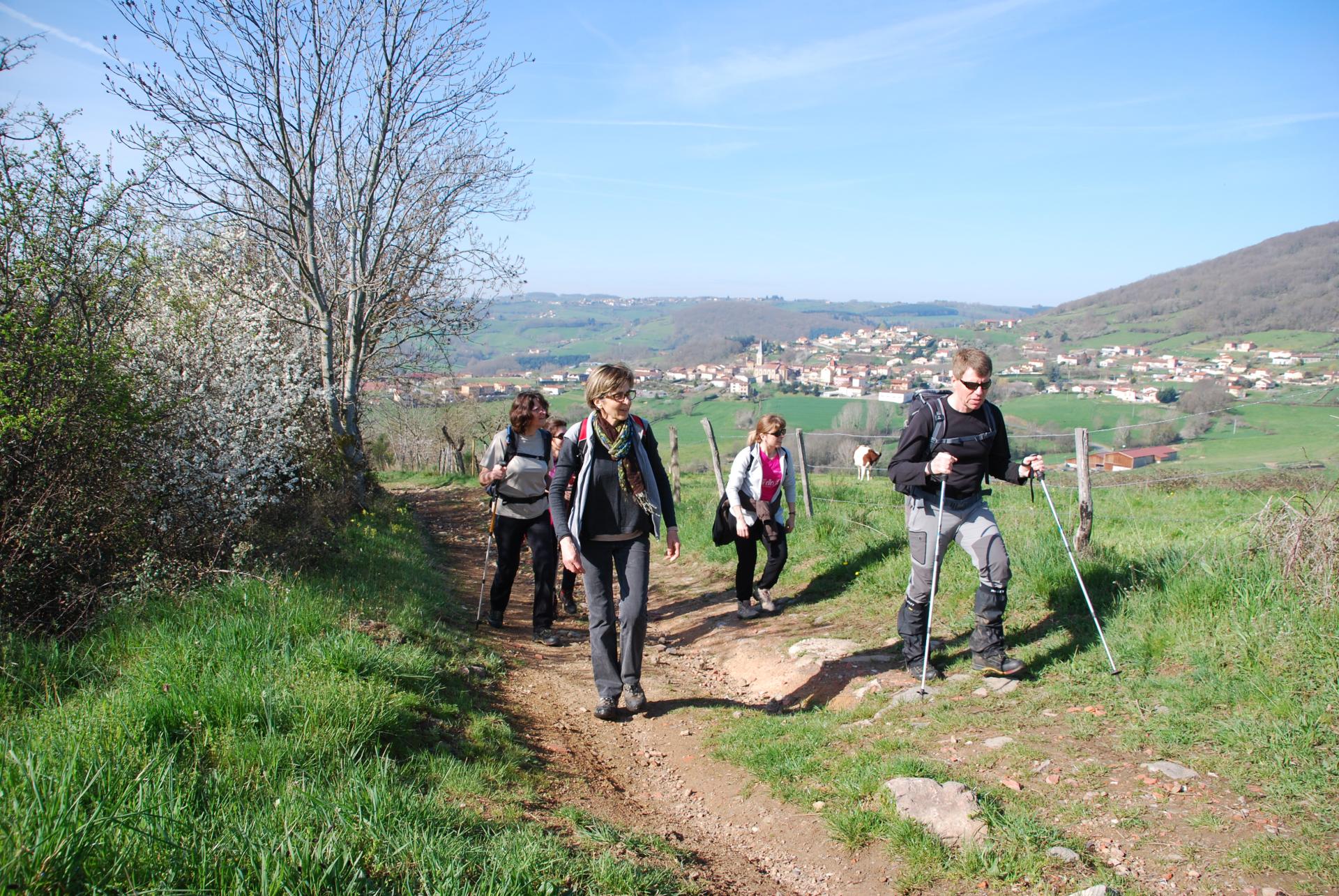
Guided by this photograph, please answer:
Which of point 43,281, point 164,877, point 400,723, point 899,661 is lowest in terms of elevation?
point 899,661

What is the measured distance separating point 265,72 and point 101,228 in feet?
17.4

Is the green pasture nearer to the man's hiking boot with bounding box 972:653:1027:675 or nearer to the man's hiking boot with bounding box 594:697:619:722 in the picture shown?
the man's hiking boot with bounding box 972:653:1027:675

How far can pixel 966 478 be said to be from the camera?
194 inches

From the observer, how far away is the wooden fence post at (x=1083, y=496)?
647cm

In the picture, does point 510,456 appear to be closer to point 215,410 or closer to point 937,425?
point 215,410

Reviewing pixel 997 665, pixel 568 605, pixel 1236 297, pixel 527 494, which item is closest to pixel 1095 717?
pixel 997 665

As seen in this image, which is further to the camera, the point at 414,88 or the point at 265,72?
the point at 414,88

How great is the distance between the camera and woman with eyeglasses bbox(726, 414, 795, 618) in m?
7.08

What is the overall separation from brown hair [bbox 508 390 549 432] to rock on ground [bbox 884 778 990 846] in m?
4.35

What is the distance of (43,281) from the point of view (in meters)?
5.23

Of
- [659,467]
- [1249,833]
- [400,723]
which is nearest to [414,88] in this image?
[659,467]

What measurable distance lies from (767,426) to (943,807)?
3.95 m

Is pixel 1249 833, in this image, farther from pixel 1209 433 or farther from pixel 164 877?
pixel 1209 433

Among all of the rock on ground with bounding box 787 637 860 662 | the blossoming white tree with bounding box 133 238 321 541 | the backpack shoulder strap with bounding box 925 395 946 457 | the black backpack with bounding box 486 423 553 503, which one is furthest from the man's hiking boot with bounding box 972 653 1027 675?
the blossoming white tree with bounding box 133 238 321 541
